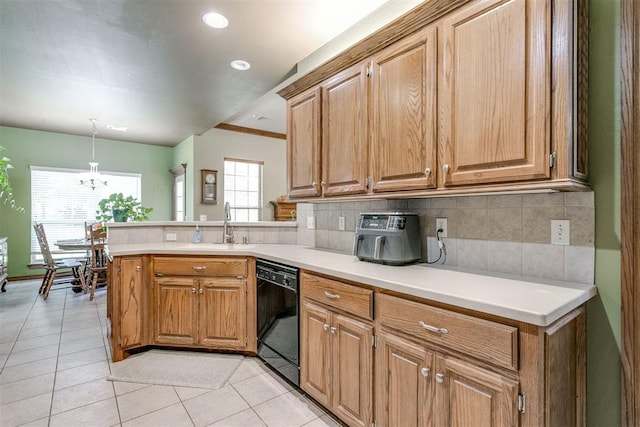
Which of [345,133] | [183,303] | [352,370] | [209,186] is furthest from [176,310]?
[209,186]

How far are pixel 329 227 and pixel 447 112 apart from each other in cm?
145

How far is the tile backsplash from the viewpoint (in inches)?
54.4

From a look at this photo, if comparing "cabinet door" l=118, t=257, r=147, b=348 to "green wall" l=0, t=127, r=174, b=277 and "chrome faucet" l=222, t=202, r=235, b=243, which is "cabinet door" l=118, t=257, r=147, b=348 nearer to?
"chrome faucet" l=222, t=202, r=235, b=243

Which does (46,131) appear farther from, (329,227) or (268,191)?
(329,227)

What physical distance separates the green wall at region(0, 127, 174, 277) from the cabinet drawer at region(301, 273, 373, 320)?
5.97 metres

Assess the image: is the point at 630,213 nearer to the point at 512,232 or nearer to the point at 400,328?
the point at 512,232

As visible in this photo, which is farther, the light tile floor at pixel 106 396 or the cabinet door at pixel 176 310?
the cabinet door at pixel 176 310

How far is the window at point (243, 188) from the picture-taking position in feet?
20.1

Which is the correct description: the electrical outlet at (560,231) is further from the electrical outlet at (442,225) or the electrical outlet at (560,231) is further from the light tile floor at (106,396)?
the light tile floor at (106,396)

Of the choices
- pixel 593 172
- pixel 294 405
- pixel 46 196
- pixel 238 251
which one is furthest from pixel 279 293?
pixel 46 196

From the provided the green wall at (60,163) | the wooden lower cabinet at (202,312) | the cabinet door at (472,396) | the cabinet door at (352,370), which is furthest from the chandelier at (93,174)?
the cabinet door at (472,396)

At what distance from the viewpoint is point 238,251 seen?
2.52 meters

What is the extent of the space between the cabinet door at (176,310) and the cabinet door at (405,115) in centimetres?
176

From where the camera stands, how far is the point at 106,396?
80.7 inches
